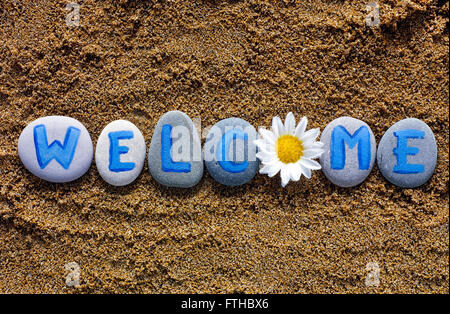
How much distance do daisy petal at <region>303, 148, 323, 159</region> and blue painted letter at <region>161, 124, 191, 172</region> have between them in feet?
1.16

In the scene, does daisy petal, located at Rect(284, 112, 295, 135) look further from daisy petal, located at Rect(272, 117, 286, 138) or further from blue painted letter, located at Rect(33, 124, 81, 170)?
blue painted letter, located at Rect(33, 124, 81, 170)

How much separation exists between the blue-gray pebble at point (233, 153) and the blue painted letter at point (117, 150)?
24 cm

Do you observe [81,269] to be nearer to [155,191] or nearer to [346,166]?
[155,191]

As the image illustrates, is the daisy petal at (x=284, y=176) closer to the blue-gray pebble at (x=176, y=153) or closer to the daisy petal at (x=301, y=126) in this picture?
the daisy petal at (x=301, y=126)

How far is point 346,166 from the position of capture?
1.25 metres

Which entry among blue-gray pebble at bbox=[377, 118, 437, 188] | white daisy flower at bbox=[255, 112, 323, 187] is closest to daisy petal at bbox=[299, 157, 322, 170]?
white daisy flower at bbox=[255, 112, 323, 187]

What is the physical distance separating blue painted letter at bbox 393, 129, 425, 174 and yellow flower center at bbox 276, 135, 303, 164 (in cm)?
32

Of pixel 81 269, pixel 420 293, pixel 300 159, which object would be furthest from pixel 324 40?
pixel 81 269

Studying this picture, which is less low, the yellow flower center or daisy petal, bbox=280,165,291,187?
the yellow flower center

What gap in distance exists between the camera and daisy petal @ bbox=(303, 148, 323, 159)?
1184 mm

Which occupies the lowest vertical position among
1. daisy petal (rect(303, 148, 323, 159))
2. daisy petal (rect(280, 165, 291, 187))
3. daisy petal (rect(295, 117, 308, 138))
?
daisy petal (rect(280, 165, 291, 187))

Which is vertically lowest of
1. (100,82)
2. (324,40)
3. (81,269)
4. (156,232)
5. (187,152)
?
(81,269)

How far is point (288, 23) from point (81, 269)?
1.01m

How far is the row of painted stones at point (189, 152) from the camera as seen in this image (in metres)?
1.25
